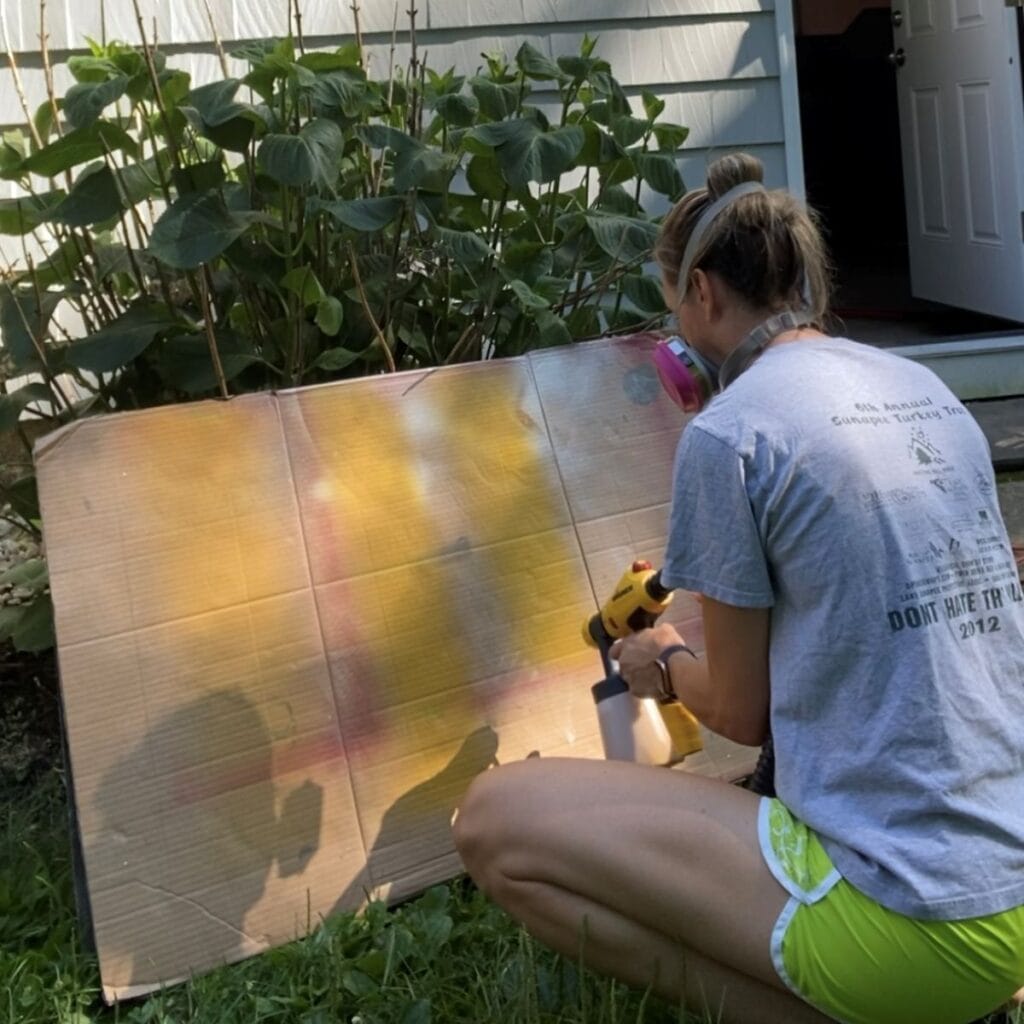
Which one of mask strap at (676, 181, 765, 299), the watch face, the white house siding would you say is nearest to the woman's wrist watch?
the watch face

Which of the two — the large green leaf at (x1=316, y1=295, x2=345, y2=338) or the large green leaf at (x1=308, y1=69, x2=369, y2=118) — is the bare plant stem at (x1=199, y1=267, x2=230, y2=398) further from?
the large green leaf at (x1=308, y1=69, x2=369, y2=118)

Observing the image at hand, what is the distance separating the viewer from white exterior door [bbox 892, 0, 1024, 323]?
4863mm

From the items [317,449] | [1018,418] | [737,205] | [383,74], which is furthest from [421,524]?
[1018,418]

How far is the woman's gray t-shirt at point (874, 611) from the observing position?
5.02ft

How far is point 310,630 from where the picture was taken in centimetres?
231

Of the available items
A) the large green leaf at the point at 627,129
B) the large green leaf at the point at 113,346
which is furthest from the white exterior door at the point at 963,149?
the large green leaf at the point at 113,346

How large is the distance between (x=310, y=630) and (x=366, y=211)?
841 mm

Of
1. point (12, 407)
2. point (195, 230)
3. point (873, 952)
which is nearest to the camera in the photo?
point (873, 952)

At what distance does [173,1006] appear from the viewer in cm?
199

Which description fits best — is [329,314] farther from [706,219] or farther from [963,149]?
[963,149]

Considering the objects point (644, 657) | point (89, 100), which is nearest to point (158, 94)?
point (89, 100)

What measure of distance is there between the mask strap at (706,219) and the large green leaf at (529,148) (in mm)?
877

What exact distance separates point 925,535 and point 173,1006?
53.9 inches

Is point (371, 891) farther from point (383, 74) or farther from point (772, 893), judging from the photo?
point (383, 74)
